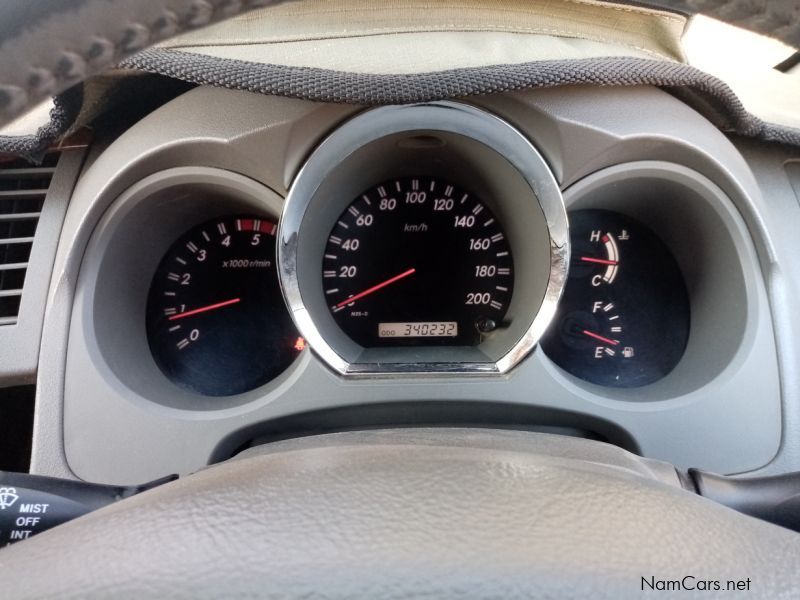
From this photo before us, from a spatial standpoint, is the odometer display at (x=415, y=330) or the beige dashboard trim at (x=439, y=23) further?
the odometer display at (x=415, y=330)

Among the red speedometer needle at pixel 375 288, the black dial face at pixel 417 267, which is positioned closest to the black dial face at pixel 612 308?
the black dial face at pixel 417 267

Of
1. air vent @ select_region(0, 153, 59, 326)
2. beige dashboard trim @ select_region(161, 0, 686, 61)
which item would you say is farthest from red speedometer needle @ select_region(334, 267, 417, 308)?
air vent @ select_region(0, 153, 59, 326)

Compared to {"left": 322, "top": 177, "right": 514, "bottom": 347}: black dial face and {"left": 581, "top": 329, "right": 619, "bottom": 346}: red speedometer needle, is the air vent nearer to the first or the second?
{"left": 322, "top": 177, "right": 514, "bottom": 347}: black dial face

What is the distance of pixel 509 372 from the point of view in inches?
60.4

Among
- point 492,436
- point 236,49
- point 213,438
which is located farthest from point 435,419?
point 236,49

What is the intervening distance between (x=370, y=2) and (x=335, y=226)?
486 mm

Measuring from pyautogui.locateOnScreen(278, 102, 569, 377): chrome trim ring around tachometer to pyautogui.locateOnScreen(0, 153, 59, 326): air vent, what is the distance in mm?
560

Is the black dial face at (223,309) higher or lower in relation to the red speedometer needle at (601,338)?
higher

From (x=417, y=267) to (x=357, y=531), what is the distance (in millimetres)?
1100

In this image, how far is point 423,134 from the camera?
5.05 feet

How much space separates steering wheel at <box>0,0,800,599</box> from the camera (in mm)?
598

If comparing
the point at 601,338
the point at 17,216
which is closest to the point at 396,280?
the point at 601,338

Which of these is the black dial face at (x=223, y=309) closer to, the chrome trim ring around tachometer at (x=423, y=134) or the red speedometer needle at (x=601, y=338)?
the chrome trim ring around tachometer at (x=423, y=134)

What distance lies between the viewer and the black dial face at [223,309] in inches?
69.6
